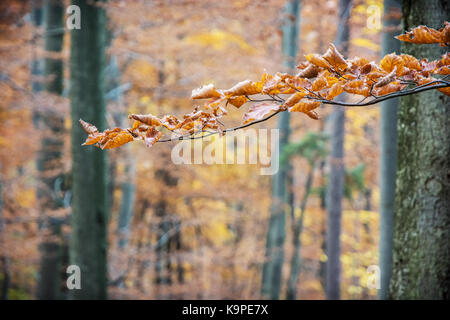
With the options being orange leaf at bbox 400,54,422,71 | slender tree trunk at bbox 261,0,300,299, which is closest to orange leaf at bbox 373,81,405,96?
orange leaf at bbox 400,54,422,71

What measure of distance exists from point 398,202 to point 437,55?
1.19 m

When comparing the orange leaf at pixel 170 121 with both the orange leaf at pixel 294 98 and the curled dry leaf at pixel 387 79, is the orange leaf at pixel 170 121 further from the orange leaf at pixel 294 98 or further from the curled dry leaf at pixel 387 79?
the curled dry leaf at pixel 387 79

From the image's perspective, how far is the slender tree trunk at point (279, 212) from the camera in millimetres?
7246

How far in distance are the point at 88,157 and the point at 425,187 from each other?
343 cm

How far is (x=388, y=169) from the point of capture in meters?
3.98

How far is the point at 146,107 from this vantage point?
8555mm

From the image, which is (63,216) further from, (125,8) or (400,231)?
(400,231)

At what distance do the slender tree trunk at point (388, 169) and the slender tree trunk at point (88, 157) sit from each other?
10.7ft

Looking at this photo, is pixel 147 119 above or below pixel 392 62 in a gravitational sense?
below

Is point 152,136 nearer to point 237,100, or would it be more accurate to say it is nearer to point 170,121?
point 170,121

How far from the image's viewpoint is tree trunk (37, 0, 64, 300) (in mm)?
7133

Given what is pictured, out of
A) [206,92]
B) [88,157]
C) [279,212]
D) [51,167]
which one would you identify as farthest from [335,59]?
[51,167]

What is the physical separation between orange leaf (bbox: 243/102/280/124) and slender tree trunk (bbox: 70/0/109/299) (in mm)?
2962

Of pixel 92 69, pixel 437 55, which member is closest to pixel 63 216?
pixel 92 69
